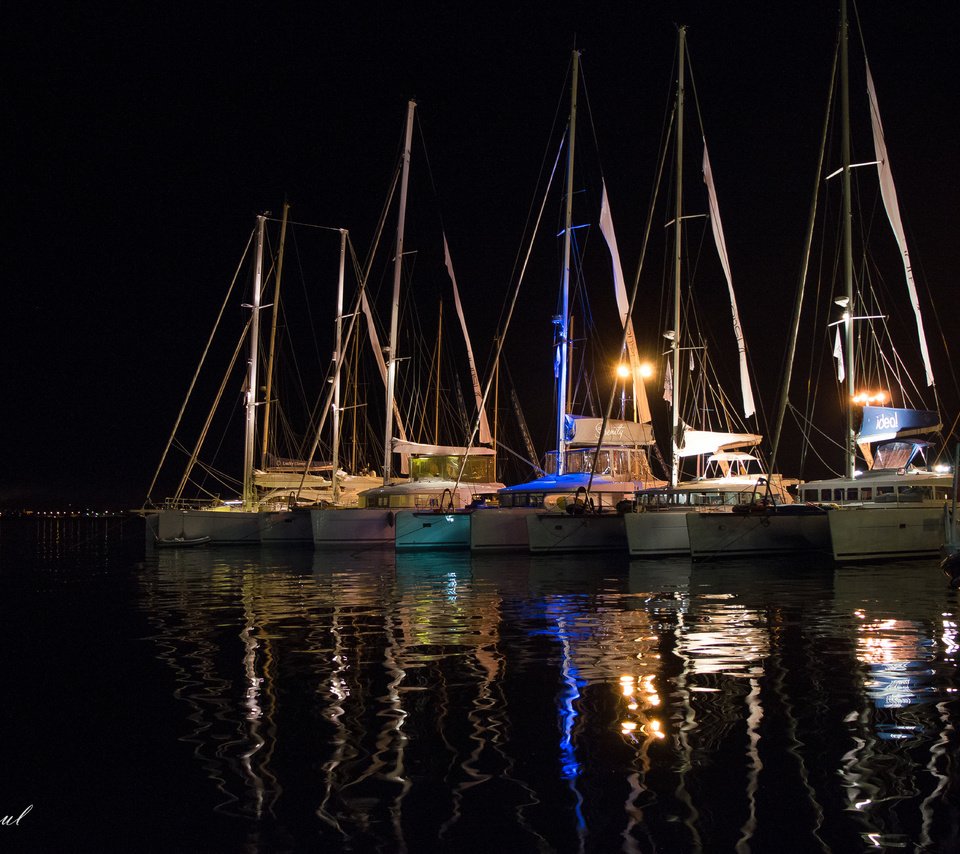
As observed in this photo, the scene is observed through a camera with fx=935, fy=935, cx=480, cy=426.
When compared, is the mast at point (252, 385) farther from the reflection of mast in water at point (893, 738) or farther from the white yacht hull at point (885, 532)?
the reflection of mast in water at point (893, 738)

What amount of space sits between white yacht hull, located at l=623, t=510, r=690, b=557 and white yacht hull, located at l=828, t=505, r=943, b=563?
5.25m

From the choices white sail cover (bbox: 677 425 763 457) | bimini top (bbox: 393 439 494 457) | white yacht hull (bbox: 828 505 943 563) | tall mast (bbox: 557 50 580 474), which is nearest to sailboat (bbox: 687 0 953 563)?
white yacht hull (bbox: 828 505 943 563)

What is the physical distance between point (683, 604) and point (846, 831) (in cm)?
1309

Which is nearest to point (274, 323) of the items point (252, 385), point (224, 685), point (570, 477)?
point (252, 385)

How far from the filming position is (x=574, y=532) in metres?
34.7

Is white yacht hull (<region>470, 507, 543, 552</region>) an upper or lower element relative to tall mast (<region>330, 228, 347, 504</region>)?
lower

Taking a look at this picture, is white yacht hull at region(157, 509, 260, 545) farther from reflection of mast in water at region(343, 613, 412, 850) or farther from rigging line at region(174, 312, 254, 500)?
reflection of mast in water at region(343, 613, 412, 850)

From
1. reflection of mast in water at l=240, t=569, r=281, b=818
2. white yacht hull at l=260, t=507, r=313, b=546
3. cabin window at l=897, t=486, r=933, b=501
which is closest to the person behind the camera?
reflection of mast in water at l=240, t=569, r=281, b=818

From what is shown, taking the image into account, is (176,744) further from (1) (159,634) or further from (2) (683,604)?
(2) (683,604)

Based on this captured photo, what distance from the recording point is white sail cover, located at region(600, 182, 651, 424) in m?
40.8

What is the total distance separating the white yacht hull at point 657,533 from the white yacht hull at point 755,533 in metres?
1.15

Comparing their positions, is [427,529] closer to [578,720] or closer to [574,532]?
[574,532]

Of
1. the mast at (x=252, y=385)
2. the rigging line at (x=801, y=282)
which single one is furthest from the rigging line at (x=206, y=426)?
the rigging line at (x=801, y=282)

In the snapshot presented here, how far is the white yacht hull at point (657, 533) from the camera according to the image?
31984mm
